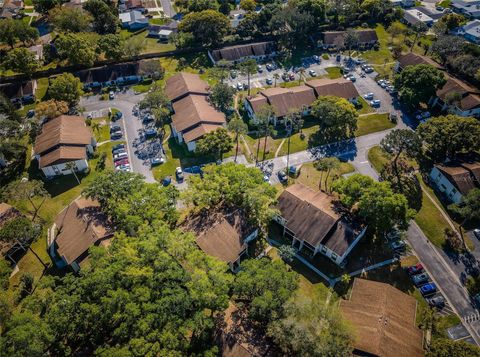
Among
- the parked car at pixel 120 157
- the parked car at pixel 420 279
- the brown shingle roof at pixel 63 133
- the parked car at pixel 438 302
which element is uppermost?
the brown shingle roof at pixel 63 133

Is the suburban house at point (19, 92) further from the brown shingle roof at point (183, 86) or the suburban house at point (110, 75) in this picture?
the brown shingle roof at point (183, 86)

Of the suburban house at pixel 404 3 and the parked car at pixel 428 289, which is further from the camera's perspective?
the suburban house at pixel 404 3

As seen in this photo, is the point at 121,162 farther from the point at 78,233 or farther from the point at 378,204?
the point at 378,204

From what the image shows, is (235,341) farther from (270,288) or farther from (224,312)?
(270,288)

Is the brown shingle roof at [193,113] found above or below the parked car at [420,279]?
above

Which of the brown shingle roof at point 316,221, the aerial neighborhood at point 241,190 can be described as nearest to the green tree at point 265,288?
the aerial neighborhood at point 241,190

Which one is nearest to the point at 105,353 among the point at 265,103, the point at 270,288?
the point at 270,288
